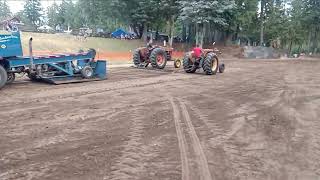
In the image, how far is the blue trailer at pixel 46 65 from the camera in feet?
48.4

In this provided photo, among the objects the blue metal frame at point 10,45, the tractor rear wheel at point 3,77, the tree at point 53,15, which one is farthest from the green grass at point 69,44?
the tree at point 53,15

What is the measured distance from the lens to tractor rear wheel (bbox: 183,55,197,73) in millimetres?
21266

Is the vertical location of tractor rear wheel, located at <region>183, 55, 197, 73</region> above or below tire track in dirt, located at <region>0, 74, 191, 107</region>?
above

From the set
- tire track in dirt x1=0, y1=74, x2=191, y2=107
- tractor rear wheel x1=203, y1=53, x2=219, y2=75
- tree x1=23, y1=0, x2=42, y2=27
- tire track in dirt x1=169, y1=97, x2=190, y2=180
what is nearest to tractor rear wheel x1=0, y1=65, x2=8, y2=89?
tire track in dirt x1=0, y1=74, x2=191, y2=107

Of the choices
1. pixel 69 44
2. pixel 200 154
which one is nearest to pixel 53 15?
pixel 69 44

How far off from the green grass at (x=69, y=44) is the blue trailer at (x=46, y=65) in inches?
621

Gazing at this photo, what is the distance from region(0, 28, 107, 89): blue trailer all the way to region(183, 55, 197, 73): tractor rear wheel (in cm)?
474

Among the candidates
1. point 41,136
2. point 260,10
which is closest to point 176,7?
point 260,10

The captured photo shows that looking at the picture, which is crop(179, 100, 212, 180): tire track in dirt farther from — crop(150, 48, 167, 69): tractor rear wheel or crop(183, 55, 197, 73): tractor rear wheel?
crop(150, 48, 167, 69): tractor rear wheel

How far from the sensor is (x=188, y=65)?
21359mm

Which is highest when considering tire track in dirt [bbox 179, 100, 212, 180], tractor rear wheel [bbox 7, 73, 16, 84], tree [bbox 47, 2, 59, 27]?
tree [bbox 47, 2, 59, 27]

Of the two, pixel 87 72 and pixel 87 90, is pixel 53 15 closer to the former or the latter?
pixel 87 72

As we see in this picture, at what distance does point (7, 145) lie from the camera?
7.24 meters

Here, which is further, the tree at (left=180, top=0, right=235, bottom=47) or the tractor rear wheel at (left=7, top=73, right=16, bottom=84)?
the tree at (left=180, top=0, right=235, bottom=47)
